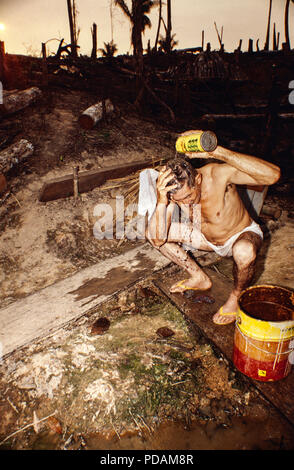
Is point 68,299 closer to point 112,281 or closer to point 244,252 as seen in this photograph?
point 112,281

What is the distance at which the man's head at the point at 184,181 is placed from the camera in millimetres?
2395

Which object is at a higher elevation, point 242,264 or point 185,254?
point 242,264

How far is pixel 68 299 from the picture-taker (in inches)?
105

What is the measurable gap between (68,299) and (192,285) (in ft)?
4.32

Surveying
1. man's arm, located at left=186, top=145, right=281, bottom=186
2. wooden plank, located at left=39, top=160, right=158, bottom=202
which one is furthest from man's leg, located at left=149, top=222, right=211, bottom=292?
wooden plank, located at left=39, top=160, right=158, bottom=202

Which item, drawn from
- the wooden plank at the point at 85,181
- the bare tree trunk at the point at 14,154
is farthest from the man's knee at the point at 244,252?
the bare tree trunk at the point at 14,154

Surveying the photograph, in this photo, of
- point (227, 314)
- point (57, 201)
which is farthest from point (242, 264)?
point (57, 201)

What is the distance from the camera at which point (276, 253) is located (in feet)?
12.1

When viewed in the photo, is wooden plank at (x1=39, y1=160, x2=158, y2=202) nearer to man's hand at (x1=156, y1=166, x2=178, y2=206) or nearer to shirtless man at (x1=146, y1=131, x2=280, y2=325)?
shirtless man at (x1=146, y1=131, x2=280, y2=325)

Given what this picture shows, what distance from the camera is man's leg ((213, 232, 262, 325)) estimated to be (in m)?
2.30

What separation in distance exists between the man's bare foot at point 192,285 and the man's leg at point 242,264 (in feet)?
1.39

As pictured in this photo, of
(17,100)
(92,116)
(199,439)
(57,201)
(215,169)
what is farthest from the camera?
(17,100)

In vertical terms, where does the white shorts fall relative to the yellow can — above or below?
below

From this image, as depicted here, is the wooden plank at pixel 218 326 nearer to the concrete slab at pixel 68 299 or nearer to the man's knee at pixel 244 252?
the concrete slab at pixel 68 299
